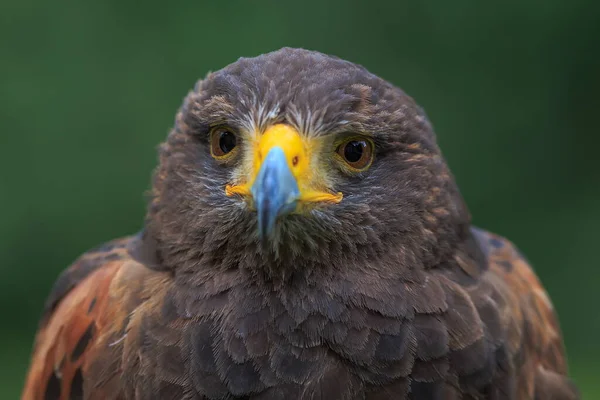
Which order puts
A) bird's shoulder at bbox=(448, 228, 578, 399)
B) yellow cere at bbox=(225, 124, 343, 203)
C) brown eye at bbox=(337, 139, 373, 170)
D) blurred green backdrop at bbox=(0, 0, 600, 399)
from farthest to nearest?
blurred green backdrop at bbox=(0, 0, 600, 399) → bird's shoulder at bbox=(448, 228, 578, 399) → brown eye at bbox=(337, 139, 373, 170) → yellow cere at bbox=(225, 124, 343, 203)

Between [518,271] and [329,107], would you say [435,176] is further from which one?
[518,271]

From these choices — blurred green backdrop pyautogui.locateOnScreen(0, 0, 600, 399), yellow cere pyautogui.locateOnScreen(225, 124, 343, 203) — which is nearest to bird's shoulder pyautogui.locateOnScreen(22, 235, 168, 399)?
yellow cere pyautogui.locateOnScreen(225, 124, 343, 203)

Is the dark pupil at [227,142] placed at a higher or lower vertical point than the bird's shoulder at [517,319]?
higher

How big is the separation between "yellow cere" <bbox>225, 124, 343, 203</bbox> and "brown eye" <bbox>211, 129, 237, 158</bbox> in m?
0.13

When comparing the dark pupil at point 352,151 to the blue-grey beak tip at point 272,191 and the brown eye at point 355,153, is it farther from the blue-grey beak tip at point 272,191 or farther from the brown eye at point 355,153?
the blue-grey beak tip at point 272,191

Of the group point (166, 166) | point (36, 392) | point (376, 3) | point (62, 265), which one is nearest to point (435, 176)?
point (166, 166)

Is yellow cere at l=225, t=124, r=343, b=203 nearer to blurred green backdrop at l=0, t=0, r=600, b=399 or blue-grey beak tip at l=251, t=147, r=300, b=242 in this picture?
blue-grey beak tip at l=251, t=147, r=300, b=242

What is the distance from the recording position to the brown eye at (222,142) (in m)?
2.71

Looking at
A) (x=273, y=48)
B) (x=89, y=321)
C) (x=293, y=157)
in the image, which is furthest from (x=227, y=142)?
(x=273, y=48)

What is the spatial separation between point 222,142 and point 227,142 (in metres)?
0.02

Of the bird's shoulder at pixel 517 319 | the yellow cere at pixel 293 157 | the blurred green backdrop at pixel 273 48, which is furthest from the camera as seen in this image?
the blurred green backdrop at pixel 273 48

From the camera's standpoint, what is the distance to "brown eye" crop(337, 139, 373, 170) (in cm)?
268

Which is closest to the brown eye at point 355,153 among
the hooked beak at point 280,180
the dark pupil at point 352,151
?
the dark pupil at point 352,151

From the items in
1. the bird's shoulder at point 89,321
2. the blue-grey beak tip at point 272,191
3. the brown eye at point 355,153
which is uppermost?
the brown eye at point 355,153
